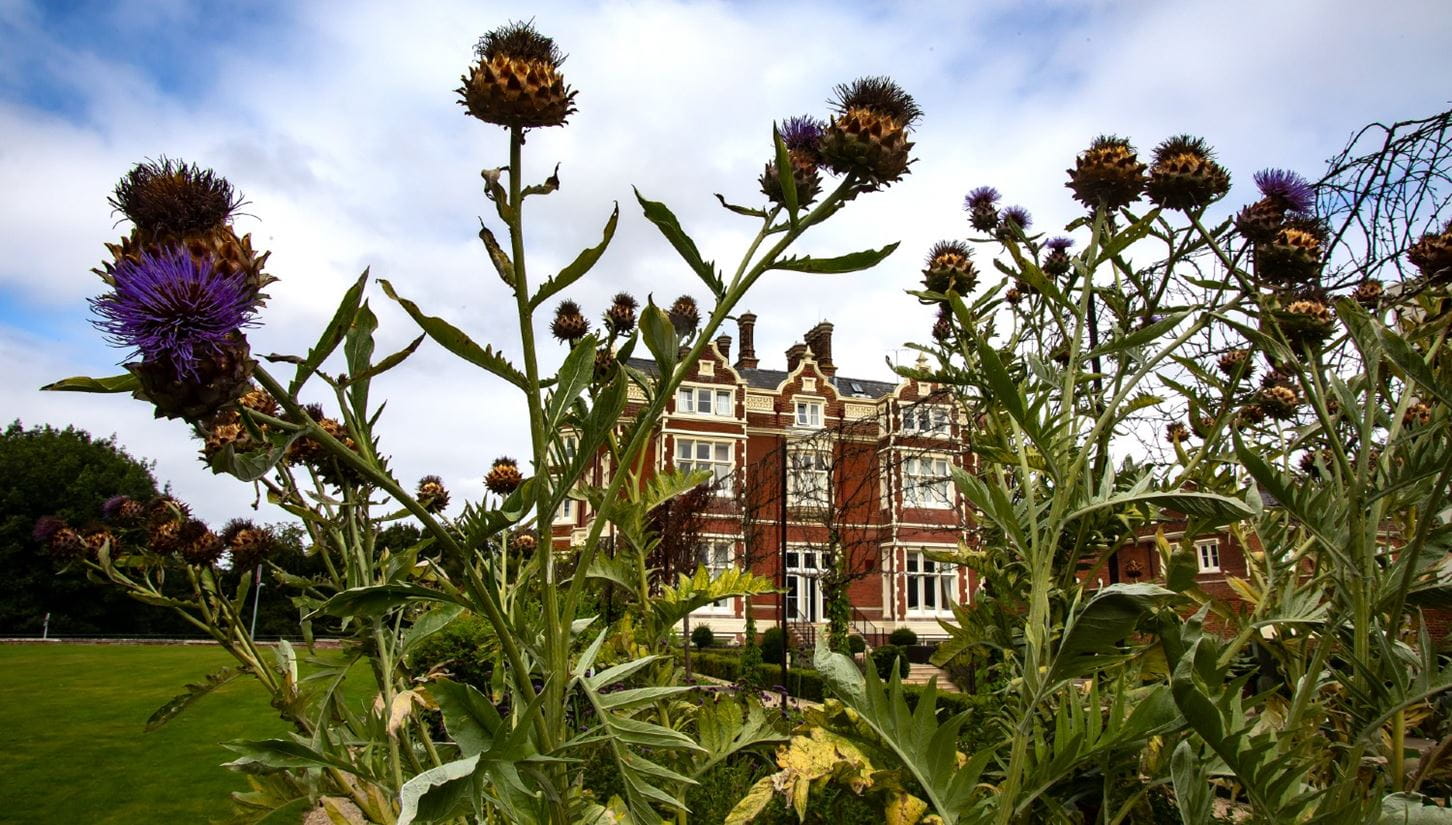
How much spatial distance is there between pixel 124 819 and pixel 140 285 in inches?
279

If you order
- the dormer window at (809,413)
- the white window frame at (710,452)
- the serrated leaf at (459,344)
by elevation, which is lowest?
the serrated leaf at (459,344)

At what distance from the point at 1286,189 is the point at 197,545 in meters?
3.86

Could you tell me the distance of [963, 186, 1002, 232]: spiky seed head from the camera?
10.9 feet

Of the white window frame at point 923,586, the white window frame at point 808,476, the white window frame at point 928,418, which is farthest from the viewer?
the white window frame at point 923,586

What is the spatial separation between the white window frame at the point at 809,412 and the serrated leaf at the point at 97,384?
27706mm

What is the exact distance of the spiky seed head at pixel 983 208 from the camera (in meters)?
3.33

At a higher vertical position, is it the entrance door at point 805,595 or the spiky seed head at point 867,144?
the spiky seed head at point 867,144

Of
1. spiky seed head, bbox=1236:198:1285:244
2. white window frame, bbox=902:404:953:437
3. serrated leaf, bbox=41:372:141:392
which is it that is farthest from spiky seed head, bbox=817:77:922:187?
white window frame, bbox=902:404:953:437

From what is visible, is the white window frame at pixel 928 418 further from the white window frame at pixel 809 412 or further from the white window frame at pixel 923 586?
the white window frame at pixel 923 586

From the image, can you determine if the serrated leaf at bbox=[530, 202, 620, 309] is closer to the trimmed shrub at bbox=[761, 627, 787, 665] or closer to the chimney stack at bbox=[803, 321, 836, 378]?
the trimmed shrub at bbox=[761, 627, 787, 665]

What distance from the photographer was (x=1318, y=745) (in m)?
A: 2.21

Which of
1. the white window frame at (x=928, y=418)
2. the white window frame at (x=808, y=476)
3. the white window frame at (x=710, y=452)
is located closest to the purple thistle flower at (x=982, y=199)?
the white window frame at (x=928, y=418)

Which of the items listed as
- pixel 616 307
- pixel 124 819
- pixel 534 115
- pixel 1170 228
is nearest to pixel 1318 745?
pixel 1170 228

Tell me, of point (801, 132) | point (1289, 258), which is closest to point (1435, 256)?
point (1289, 258)
